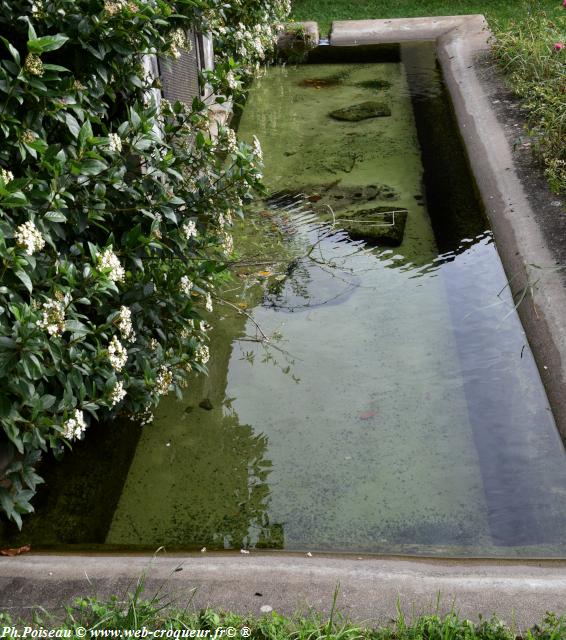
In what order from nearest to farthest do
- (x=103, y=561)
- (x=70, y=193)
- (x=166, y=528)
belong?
1. (x=103, y=561)
2. (x=70, y=193)
3. (x=166, y=528)

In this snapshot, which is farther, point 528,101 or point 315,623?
point 528,101

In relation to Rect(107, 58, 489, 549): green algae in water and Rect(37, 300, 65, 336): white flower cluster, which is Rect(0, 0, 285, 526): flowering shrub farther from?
Rect(107, 58, 489, 549): green algae in water

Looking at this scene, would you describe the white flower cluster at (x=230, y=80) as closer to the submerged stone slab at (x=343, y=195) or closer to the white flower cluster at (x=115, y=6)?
the white flower cluster at (x=115, y=6)

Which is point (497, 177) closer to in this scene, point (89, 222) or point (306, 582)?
point (89, 222)

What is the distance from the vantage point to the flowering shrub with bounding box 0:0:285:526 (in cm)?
278

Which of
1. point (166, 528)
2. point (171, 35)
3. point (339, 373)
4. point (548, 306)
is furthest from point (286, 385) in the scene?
point (171, 35)

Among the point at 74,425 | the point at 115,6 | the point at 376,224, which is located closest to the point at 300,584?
the point at 74,425

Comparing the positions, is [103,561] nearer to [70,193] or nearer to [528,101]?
[70,193]

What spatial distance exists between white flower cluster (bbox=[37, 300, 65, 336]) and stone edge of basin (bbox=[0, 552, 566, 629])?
79 cm

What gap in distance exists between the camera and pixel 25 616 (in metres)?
2.53

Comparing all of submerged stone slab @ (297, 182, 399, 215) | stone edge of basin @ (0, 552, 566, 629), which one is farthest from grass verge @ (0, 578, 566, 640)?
submerged stone slab @ (297, 182, 399, 215)

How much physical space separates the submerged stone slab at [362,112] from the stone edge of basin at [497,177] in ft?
2.25

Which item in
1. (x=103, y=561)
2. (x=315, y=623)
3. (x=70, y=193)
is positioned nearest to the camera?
(x=315, y=623)

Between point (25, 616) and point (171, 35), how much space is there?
251 cm
